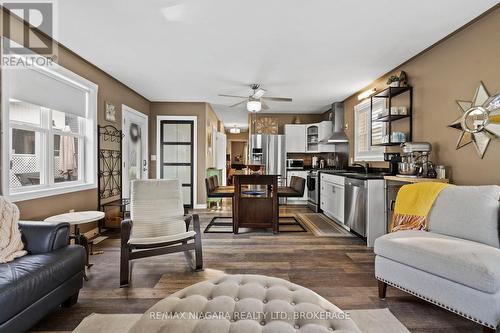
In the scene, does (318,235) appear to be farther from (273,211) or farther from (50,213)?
(50,213)

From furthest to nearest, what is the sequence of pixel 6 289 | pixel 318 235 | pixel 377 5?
pixel 318 235
pixel 377 5
pixel 6 289

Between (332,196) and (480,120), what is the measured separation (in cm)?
260

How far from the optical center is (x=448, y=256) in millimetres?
1711

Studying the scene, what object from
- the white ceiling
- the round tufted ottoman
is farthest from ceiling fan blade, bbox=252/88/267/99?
the round tufted ottoman

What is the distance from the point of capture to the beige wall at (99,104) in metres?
2.78

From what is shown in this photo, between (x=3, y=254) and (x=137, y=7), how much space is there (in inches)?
88.7

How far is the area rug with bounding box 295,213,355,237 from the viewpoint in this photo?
3.99m

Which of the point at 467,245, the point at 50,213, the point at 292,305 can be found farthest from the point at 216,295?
the point at 50,213

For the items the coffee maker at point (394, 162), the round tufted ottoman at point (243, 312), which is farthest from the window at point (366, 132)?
the round tufted ottoman at point (243, 312)

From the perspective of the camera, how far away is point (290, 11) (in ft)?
8.00

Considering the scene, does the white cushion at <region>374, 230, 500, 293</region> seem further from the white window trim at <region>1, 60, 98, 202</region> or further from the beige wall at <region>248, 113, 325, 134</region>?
the beige wall at <region>248, 113, 325, 134</region>

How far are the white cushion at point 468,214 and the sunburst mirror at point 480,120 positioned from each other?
24.5 inches

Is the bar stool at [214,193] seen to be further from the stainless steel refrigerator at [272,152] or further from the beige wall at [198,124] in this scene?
the stainless steel refrigerator at [272,152]

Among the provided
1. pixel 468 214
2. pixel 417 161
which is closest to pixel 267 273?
pixel 468 214
